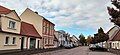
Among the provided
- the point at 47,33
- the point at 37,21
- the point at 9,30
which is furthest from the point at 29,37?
the point at 47,33

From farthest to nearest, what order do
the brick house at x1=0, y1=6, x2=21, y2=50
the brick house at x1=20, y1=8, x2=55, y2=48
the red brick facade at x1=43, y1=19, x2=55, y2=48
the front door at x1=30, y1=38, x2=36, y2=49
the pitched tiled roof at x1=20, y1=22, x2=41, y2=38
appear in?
the red brick facade at x1=43, y1=19, x2=55, y2=48 < the brick house at x1=20, y1=8, x2=55, y2=48 < the front door at x1=30, y1=38, x2=36, y2=49 < the pitched tiled roof at x1=20, y1=22, x2=41, y2=38 < the brick house at x1=0, y1=6, x2=21, y2=50

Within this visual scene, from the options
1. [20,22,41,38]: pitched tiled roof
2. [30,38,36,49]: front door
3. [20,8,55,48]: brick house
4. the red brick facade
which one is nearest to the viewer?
[20,22,41,38]: pitched tiled roof

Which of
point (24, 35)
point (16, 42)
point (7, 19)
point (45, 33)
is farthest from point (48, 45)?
point (7, 19)

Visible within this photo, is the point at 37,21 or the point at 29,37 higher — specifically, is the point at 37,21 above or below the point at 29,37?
above

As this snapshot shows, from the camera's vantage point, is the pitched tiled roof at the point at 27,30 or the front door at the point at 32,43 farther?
the front door at the point at 32,43

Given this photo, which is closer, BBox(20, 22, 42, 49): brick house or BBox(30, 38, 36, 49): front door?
BBox(20, 22, 42, 49): brick house

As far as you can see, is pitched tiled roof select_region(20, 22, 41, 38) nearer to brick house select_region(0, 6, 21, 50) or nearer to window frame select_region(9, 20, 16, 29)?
brick house select_region(0, 6, 21, 50)

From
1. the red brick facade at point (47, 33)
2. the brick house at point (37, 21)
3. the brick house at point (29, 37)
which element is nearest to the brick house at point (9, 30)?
the brick house at point (29, 37)

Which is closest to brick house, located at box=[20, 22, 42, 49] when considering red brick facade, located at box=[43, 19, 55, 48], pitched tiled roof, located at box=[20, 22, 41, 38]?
pitched tiled roof, located at box=[20, 22, 41, 38]

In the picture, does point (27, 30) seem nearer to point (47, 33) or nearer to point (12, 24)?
point (12, 24)

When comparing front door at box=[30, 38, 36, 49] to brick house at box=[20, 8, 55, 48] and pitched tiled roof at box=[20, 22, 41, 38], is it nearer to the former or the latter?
pitched tiled roof at box=[20, 22, 41, 38]

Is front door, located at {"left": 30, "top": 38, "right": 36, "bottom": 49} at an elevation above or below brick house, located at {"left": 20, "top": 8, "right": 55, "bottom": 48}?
below

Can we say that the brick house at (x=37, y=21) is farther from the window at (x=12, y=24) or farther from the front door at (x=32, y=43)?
the window at (x=12, y=24)

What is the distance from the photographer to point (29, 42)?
140 feet
